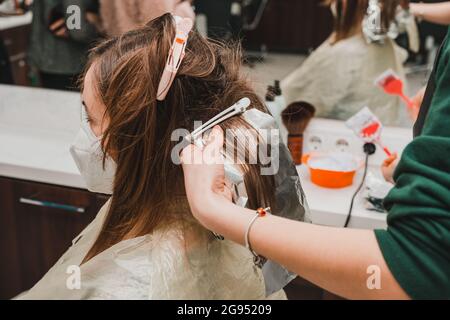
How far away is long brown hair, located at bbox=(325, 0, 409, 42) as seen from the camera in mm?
1840

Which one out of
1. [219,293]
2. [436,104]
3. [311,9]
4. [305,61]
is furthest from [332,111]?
[436,104]

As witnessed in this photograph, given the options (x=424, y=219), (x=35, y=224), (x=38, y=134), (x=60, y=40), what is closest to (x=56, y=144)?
(x=38, y=134)

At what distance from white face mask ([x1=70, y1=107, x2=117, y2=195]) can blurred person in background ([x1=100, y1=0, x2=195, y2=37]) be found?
688mm

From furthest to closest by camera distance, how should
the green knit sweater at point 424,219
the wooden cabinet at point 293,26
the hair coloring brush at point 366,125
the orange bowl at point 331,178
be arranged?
1. the wooden cabinet at point 293,26
2. the hair coloring brush at point 366,125
3. the orange bowl at point 331,178
4. the green knit sweater at point 424,219

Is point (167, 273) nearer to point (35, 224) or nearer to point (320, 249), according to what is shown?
point (320, 249)

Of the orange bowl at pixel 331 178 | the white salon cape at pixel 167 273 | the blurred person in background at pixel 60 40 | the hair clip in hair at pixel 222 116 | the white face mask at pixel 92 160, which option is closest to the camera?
the hair clip in hair at pixel 222 116

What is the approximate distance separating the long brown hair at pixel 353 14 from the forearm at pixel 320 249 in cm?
124

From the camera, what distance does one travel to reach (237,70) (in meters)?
1.24

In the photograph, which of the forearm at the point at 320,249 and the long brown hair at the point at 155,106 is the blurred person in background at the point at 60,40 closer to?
the long brown hair at the point at 155,106

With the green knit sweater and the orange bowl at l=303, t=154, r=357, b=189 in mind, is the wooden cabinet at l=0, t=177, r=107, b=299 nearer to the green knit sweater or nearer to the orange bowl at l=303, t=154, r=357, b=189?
the orange bowl at l=303, t=154, r=357, b=189

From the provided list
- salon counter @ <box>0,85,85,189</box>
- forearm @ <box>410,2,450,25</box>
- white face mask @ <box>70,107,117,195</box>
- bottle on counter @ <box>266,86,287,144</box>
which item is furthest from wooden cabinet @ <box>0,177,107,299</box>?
forearm @ <box>410,2,450,25</box>

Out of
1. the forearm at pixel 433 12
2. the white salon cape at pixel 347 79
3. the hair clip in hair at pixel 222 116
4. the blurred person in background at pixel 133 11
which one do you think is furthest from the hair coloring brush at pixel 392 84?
the hair clip in hair at pixel 222 116

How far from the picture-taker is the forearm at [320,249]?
800 millimetres

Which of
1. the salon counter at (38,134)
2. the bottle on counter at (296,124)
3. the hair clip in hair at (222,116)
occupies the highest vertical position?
the hair clip in hair at (222,116)
